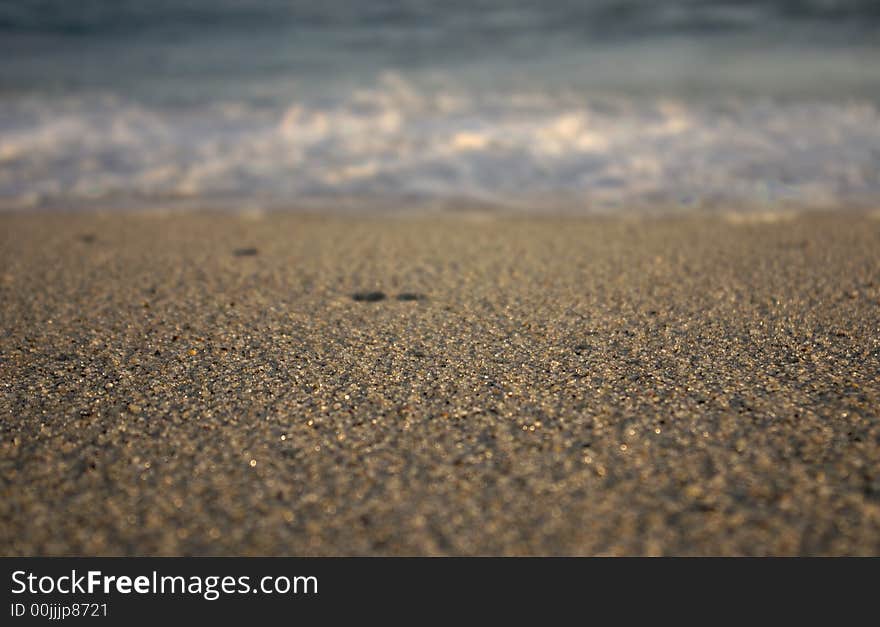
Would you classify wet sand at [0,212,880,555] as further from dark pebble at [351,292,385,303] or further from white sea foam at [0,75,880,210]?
white sea foam at [0,75,880,210]

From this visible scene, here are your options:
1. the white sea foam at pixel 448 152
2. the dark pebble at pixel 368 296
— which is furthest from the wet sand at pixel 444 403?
the white sea foam at pixel 448 152

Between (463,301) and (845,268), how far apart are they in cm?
99

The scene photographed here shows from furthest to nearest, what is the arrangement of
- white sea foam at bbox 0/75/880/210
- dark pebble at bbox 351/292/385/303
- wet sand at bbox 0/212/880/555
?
white sea foam at bbox 0/75/880/210 → dark pebble at bbox 351/292/385/303 → wet sand at bbox 0/212/880/555

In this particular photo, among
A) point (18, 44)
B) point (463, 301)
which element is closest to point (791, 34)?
point (463, 301)

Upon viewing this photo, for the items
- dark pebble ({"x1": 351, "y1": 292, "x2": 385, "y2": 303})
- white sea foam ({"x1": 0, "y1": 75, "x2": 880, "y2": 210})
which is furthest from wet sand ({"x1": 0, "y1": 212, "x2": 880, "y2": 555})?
white sea foam ({"x1": 0, "y1": 75, "x2": 880, "y2": 210})

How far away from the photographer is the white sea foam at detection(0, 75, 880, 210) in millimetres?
3096

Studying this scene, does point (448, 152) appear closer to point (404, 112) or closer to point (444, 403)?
point (404, 112)

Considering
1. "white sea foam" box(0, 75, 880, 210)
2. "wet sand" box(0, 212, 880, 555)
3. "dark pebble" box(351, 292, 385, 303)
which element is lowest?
"wet sand" box(0, 212, 880, 555)

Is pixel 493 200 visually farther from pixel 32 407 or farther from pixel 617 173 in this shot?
pixel 32 407

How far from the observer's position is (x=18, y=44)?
8383 millimetres

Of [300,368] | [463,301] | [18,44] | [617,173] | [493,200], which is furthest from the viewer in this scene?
[18,44]

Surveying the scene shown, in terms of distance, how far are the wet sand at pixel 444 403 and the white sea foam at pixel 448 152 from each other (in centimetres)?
113

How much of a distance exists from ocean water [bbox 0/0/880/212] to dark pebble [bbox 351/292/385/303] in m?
1.24

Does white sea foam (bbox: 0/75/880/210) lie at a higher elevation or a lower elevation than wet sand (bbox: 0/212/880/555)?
higher
